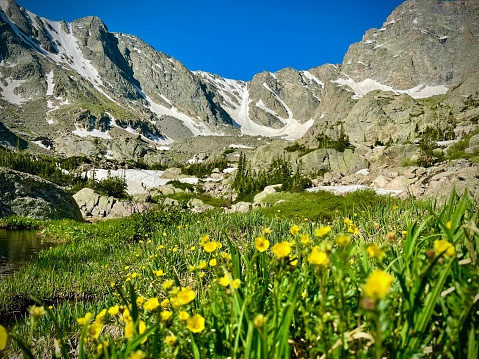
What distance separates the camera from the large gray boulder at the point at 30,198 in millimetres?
18125

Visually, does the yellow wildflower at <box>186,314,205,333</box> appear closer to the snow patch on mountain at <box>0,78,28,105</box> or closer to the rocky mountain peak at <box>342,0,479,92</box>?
the rocky mountain peak at <box>342,0,479,92</box>

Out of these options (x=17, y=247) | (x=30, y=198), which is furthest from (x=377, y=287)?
(x=30, y=198)

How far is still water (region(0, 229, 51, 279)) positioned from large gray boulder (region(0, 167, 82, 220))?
3.64m

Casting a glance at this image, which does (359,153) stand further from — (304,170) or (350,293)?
(350,293)

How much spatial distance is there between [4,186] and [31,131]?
484 feet

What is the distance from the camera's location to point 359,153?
49.1 meters

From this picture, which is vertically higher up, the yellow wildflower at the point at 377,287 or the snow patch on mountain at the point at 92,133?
the snow patch on mountain at the point at 92,133

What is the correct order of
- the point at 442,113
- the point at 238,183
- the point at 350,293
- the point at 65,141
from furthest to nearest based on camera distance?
1. the point at 65,141
2. the point at 442,113
3. the point at 238,183
4. the point at 350,293

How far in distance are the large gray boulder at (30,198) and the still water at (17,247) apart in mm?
3644

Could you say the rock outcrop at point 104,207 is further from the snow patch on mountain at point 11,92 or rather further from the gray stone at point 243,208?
the snow patch on mountain at point 11,92

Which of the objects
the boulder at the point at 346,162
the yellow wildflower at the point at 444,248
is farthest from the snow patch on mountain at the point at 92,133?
the yellow wildflower at the point at 444,248

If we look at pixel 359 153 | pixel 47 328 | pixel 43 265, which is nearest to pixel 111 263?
pixel 43 265

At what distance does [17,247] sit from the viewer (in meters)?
11.5

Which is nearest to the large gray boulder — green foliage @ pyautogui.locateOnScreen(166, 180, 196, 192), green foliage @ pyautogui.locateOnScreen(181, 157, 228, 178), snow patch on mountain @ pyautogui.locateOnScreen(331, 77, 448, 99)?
green foliage @ pyautogui.locateOnScreen(166, 180, 196, 192)
